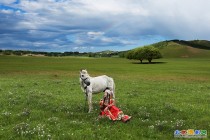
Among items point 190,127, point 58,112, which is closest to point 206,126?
point 190,127

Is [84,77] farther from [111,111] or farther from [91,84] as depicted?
[111,111]

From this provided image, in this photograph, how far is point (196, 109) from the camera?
21.2m

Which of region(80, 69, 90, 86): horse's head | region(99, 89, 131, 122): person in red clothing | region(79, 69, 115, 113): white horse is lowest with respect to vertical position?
region(99, 89, 131, 122): person in red clothing

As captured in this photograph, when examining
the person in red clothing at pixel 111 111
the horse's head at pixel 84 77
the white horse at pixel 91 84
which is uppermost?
the horse's head at pixel 84 77

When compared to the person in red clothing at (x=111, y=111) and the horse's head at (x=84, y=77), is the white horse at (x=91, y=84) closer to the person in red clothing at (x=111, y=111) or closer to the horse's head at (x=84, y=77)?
the horse's head at (x=84, y=77)

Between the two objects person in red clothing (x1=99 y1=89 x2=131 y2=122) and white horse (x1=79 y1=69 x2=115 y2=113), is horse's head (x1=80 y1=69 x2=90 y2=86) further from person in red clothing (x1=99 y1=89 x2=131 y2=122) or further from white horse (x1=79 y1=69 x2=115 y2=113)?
person in red clothing (x1=99 y1=89 x2=131 y2=122)

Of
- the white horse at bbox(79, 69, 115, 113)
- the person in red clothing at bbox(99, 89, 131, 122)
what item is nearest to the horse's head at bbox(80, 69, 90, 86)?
the white horse at bbox(79, 69, 115, 113)

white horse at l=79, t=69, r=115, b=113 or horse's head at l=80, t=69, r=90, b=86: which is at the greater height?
horse's head at l=80, t=69, r=90, b=86

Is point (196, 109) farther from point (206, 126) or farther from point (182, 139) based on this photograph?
point (182, 139)

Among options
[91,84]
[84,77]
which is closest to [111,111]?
[91,84]

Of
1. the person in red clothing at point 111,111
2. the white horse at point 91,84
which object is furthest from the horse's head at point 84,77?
the person in red clothing at point 111,111

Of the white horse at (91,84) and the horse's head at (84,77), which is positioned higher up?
the horse's head at (84,77)

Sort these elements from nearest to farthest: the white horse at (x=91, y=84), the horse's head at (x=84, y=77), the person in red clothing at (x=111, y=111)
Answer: the person in red clothing at (x=111, y=111), the horse's head at (x=84, y=77), the white horse at (x=91, y=84)

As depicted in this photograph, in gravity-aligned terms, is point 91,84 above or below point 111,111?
above
